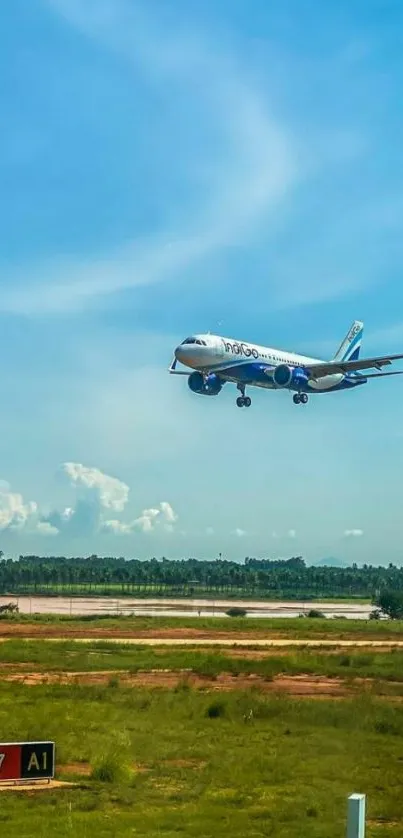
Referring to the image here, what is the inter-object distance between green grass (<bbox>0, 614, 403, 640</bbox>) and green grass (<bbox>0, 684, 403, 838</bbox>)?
47215mm

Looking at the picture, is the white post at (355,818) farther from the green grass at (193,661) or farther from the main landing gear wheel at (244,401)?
the main landing gear wheel at (244,401)

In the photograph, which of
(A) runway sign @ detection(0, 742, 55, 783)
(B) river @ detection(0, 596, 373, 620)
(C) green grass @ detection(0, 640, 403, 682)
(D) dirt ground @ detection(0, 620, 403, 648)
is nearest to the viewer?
(A) runway sign @ detection(0, 742, 55, 783)

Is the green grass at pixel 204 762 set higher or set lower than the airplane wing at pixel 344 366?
lower

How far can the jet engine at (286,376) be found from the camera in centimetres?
6372

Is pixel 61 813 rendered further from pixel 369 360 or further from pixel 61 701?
pixel 369 360

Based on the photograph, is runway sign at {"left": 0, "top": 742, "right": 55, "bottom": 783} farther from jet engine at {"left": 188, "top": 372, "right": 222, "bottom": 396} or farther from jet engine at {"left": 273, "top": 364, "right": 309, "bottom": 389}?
jet engine at {"left": 273, "top": 364, "right": 309, "bottom": 389}

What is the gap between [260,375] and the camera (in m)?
63.8

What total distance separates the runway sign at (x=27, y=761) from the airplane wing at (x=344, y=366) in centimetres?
4607

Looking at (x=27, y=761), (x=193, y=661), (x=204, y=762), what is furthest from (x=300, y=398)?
(x=27, y=761)

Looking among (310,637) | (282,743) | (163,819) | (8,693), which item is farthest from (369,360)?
(163,819)

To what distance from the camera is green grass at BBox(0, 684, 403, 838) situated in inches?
714

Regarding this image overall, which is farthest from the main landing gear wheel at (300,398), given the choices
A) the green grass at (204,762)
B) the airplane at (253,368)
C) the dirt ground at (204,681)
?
the green grass at (204,762)

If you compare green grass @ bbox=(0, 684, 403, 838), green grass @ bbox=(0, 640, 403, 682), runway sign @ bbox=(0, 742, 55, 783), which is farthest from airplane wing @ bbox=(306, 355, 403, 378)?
runway sign @ bbox=(0, 742, 55, 783)

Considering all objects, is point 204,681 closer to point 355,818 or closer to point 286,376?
point 286,376
